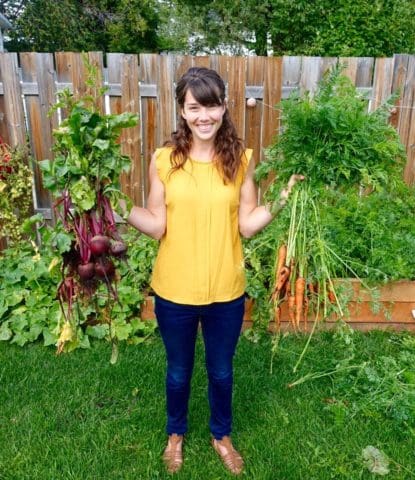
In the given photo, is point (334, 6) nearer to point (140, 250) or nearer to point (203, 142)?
point (140, 250)

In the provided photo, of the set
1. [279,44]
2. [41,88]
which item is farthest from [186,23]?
[41,88]

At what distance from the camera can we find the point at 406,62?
4.24 m

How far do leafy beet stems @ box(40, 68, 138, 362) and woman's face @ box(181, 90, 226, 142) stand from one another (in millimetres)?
241

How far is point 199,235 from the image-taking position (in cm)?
206

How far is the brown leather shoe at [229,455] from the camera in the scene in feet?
7.99

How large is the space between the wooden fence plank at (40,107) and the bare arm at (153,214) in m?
2.36

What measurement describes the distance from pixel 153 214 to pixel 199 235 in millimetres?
237

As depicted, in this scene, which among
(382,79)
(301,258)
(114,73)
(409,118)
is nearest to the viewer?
(301,258)

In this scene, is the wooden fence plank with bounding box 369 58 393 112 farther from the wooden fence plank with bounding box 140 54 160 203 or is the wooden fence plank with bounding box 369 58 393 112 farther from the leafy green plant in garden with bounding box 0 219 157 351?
the leafy green plant in garden with bounding box 0 219 157 351

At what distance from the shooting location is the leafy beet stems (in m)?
1.74

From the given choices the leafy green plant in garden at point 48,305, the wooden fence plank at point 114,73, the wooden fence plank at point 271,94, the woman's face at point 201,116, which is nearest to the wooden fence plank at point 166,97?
the wooden fence plank at point 114,73

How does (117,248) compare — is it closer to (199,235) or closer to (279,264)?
(199,235)

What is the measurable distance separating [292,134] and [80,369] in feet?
7.15

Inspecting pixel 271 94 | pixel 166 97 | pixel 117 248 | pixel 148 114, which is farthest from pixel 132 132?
pixel 117 248
